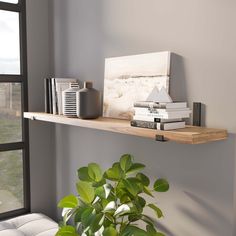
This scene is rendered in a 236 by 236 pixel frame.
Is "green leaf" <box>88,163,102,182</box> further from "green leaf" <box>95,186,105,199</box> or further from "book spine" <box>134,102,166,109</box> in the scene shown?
"book spine" <box>134,102,166,109</box>

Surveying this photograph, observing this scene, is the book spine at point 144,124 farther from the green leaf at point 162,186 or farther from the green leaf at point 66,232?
the green leaf at point 66,232

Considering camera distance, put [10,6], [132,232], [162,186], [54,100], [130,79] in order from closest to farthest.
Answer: [132,232]
[162,186]
[130,79]
[54,100]
[10,6]

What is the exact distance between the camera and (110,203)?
66.2 inches

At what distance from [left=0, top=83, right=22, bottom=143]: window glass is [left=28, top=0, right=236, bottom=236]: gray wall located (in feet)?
1.89

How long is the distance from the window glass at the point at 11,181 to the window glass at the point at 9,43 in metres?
0.64

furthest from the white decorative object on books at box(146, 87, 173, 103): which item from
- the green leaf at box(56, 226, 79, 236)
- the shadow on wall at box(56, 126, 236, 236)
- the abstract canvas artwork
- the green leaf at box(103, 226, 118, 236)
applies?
the green leaf at box(56, 226, 79, 236)

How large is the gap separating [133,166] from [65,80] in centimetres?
91

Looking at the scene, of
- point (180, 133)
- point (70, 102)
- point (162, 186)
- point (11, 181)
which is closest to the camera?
point (180, 133)

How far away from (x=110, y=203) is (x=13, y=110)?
51.3 inches

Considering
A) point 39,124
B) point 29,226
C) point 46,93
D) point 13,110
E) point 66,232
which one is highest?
point 46,93

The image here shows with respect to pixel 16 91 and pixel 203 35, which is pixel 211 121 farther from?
pixel 16 91

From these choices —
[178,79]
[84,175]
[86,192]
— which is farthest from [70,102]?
[178,79]

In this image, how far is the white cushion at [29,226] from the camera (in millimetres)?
2324

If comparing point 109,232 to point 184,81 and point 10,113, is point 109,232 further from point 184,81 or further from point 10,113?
point 10,113
